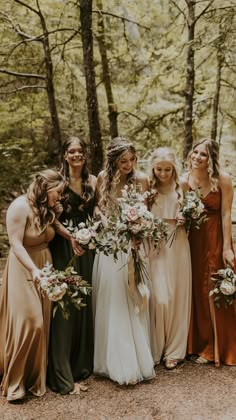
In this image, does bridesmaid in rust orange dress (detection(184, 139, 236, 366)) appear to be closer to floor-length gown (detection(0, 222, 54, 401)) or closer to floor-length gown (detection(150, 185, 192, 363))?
floor-length gown (detection(150, 185, 192, 363))

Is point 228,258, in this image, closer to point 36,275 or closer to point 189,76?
point 36,275

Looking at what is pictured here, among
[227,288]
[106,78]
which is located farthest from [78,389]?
[106,78]

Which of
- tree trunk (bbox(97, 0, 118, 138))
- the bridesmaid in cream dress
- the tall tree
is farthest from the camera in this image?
tree trunk (bbox(97, 0, 118, 138))

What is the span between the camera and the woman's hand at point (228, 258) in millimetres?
4090

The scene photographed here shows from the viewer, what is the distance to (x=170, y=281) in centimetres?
412

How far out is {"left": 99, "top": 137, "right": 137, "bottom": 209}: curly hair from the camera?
12.7 ft

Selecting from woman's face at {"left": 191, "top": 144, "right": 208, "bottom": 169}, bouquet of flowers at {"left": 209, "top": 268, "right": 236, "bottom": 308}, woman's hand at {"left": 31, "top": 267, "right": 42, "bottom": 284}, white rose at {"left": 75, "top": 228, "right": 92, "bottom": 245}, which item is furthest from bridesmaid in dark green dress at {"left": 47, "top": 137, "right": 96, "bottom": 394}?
bouquet of flowers at {"left": 209, "top": 268, "right": 236, "bottom": 308}

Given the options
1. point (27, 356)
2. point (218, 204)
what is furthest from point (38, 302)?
point (218, 204)

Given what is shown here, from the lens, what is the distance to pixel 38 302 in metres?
3.54

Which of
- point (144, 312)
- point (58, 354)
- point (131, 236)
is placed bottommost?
point (58, 354)

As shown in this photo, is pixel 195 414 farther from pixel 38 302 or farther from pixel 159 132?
pixel 159 132

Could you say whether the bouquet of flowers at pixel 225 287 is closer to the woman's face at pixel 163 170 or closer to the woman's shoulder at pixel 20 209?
the woman's face at pixel 163 170

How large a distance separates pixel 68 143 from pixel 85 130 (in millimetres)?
7245

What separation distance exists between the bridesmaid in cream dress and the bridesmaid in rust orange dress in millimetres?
170
